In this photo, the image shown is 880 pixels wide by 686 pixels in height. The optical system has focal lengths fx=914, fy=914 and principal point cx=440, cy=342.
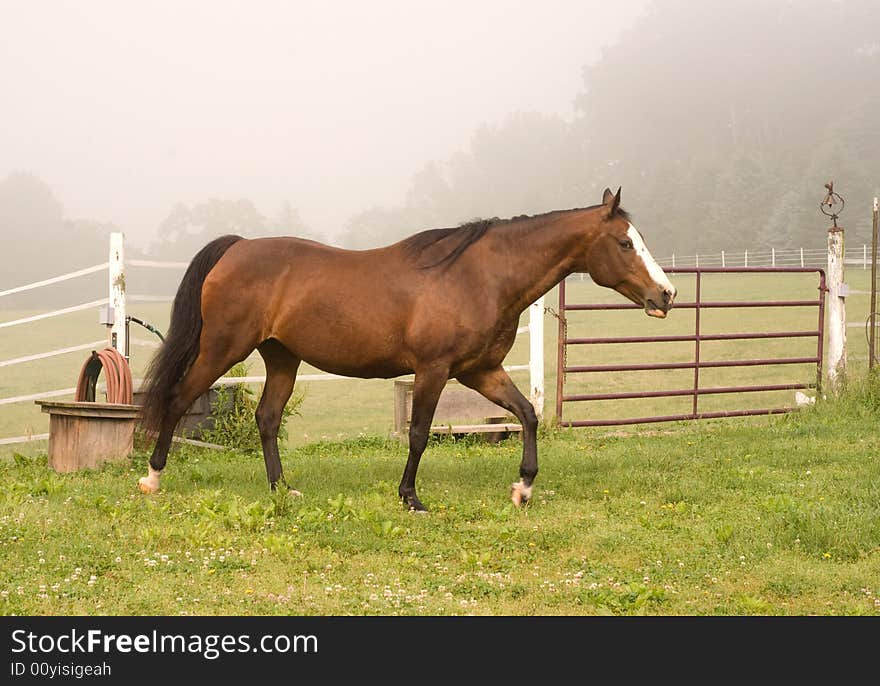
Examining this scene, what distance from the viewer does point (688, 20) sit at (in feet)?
254

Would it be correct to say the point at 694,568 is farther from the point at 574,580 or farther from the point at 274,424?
the point at 274,424

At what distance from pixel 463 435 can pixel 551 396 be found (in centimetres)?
880

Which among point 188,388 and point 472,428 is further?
point 472,428

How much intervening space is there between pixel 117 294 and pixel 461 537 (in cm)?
481

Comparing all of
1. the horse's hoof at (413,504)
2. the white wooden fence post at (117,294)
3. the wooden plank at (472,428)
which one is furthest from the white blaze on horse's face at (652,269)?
the white wooden fence post at (117,294)

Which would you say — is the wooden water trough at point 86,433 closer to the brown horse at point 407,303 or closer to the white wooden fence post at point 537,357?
the brown horse at point 407,303

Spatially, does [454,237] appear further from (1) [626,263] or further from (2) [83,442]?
(2) [83,442]

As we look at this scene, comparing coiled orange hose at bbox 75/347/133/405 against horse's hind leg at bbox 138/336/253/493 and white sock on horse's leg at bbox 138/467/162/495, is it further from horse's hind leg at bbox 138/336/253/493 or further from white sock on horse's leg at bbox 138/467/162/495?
white sock on horse's leg at bbox 138/467/162/495

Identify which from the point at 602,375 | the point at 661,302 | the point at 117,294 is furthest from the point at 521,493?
the point at 602,375

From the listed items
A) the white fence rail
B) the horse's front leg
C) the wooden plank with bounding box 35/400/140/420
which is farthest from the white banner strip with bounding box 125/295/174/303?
the white fence rail

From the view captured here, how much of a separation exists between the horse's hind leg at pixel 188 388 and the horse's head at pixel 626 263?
2.48 m

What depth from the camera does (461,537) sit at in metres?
5.12

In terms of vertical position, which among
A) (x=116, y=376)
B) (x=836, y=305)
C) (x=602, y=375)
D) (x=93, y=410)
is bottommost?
(x=93, y=410)

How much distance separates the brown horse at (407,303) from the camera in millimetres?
5996
